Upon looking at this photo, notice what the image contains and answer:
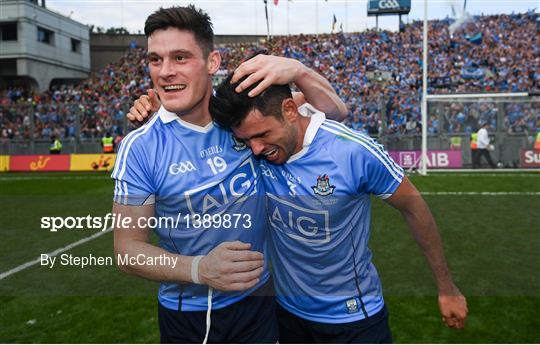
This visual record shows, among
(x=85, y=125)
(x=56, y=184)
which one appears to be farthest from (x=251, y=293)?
(x=85, y=125)

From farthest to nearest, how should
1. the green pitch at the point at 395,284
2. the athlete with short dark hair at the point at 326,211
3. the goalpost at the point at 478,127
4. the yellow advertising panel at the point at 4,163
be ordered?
1. the yellow advertising panel at the point at 4,163
2. the goalpost at the point at 478,127
3. the green pitch at the point at 395,284
4. the athlete with short dark hair at the point at 326,211

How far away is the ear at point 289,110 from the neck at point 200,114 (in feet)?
1.11

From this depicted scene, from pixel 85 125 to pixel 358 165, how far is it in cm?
2137

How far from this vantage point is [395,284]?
5000 millimetres

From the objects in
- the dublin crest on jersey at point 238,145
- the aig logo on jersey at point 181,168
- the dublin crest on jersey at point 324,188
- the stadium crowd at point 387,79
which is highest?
the stadium crowd at point 387,79

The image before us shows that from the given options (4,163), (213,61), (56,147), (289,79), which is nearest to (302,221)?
(289,79)

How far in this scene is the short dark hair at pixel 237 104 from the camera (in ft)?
6.62

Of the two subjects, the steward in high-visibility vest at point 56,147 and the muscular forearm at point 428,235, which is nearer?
the muscular forearm at point 428,235

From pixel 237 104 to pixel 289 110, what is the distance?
10.3 inches

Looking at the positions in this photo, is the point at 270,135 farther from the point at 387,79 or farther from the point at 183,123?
the point at 387,79

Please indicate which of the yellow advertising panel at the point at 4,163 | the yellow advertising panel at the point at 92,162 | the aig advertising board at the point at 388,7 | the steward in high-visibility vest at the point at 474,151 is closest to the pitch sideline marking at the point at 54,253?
the yellow advertising panel at the point at 92,162

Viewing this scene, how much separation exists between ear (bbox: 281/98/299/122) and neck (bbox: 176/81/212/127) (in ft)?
1.11

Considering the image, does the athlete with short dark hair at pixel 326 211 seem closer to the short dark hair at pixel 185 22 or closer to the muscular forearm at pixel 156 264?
the short dark hair at pixel 185 22

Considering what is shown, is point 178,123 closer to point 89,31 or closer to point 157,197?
point 157,197
